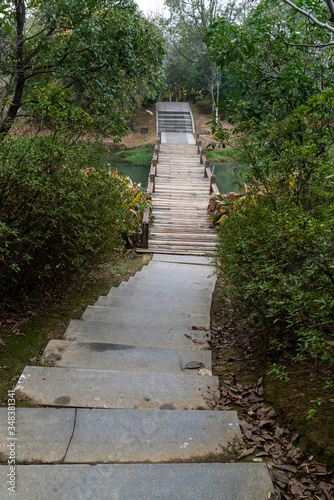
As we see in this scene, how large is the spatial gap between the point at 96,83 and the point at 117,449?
6386 millimetres

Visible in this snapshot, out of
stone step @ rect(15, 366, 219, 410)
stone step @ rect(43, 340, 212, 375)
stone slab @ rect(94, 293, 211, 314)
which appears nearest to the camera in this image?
stone step @ rect(15, 366, 219, 410)

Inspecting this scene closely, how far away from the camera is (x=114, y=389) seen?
6.99ft

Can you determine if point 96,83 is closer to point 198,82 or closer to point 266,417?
point 266,417

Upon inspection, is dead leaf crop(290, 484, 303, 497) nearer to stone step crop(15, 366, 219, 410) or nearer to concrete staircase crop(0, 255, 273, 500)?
concrete staircase crop(0, 255, 273, 500)

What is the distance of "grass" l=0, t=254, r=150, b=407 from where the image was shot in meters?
2.54

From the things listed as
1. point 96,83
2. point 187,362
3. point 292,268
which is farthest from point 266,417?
point 96,83

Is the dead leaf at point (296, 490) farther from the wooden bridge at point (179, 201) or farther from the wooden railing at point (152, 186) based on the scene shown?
the wooden railing at point (152, 186)

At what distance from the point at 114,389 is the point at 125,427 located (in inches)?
15.2

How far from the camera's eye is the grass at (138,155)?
23.9m

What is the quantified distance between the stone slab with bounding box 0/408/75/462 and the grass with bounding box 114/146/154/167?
22550 millimetres

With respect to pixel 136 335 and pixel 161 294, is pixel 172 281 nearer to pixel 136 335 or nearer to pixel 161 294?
pixel 161 294

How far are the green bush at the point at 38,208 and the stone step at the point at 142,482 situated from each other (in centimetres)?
154

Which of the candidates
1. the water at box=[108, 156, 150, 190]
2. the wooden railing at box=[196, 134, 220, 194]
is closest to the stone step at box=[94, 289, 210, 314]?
the wooden railing at box=[196, 134, 220, 194]

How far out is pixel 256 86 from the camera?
14.5 feet
